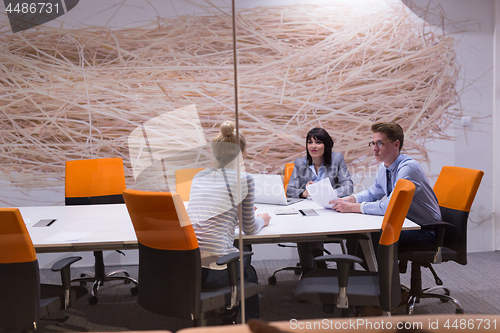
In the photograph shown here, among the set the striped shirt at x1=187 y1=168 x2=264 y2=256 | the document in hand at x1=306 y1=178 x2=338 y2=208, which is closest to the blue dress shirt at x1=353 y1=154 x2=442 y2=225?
the document in hand at x1=306 y1=178 x2=338 y2=208

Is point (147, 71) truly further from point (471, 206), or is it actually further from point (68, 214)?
point (471, 206)

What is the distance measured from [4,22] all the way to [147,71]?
2.29 ft

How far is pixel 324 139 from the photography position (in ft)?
9.59

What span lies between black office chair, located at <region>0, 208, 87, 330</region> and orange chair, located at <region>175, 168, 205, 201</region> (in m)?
0.71

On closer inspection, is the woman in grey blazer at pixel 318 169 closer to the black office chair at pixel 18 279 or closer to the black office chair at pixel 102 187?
the black office chair at pixel 102 187

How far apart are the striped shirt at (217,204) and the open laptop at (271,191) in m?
0.74

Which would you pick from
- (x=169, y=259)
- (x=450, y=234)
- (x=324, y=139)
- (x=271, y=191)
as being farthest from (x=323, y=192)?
(x=169, y=259)

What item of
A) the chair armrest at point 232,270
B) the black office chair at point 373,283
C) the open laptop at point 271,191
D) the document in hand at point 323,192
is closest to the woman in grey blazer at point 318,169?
the open laptop at point 271,191

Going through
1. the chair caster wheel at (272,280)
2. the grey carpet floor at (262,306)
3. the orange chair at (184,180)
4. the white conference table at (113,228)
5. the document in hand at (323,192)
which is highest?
the orange chair at (184,180)

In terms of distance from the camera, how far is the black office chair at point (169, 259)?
1665 millimetres

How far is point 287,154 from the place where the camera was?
8.75 ft

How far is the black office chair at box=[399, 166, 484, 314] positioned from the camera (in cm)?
235

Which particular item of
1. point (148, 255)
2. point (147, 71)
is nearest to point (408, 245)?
point (148, 255)

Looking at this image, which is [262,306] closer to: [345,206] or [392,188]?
[345,206]
